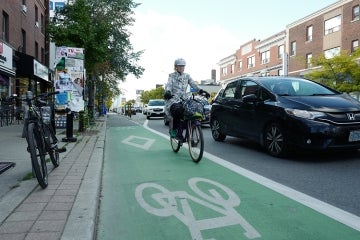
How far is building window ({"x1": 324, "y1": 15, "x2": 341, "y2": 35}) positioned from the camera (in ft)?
122

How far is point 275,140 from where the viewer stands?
24.3 ft

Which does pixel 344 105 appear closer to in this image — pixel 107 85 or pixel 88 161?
pixel 88 161

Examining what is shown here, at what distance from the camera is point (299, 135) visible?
6.78m

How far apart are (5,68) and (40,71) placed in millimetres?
6964

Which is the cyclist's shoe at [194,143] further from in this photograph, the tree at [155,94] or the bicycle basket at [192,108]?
the tree at [155,94]

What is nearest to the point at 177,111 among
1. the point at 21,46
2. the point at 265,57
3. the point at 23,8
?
the point at 21,46

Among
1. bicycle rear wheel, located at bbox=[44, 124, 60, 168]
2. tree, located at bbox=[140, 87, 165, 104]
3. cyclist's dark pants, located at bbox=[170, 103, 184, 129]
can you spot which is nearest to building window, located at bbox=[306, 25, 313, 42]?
cyclist's dark pants, located at bbox=[170, 103, 184, 129]

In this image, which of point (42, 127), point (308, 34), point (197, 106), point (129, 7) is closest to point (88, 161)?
point (42, 127)

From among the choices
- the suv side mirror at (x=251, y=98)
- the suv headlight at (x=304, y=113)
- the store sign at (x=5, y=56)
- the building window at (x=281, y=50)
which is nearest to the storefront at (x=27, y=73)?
the store sign at (x=5, y=56)

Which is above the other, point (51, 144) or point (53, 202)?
point (51, 144)

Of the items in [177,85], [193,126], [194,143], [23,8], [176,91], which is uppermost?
[23,8]

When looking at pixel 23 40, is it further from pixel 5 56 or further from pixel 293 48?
pixel 293 48

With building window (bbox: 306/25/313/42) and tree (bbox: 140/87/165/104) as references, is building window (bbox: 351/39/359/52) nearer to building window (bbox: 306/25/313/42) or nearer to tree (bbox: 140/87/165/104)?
building window (bbox: 306/25/313/42)

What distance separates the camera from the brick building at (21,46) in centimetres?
2017
